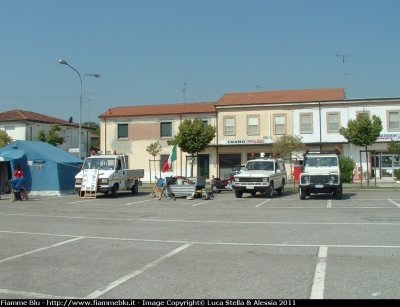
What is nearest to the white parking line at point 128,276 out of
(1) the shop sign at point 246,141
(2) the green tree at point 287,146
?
(2) the green tree at point 287,146

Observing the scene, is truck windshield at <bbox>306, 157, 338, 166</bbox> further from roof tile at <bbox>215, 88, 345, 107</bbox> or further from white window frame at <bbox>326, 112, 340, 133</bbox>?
roof tile at <bbox>215, 88, 345, 107</bbox>

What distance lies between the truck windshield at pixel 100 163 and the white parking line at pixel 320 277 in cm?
1818

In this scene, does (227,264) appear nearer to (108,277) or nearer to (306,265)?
(306,265)

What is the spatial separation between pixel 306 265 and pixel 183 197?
17.6m

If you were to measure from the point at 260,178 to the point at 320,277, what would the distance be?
16.2 m

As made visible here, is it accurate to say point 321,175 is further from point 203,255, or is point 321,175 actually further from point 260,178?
point 203,255

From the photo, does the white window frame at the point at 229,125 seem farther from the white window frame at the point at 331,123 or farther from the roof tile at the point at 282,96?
the white window frame at the point at 331,123

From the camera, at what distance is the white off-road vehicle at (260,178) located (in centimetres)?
2352

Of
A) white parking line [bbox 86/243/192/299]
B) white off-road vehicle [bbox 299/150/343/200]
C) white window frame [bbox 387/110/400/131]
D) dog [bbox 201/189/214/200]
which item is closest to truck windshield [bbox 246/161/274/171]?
white off-road vehicle [bbox 299/150/343/200]

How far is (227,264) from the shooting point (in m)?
8.44

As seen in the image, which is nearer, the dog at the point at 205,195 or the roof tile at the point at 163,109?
the dog at the point at 205,195

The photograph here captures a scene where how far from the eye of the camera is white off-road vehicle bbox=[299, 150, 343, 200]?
22078 millimetres

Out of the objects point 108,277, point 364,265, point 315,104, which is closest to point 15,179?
point 108,277

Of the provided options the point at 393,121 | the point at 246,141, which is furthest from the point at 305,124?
the point at 393,121
